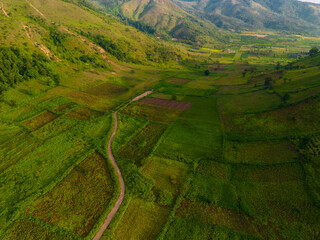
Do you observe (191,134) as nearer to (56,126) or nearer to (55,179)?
(55,179)

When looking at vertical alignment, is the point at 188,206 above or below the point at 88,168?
above

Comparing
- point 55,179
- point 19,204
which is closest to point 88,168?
point 55,179

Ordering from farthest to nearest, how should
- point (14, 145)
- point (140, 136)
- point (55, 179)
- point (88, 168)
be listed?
point (140, 136) → point (14, 145) → point (88, 168) → point (55, 179)

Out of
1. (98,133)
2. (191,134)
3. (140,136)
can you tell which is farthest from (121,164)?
(191,134)

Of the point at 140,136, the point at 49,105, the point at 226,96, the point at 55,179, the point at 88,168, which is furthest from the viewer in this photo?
the point at 226,96

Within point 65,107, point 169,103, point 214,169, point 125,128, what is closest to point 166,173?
point 214,169

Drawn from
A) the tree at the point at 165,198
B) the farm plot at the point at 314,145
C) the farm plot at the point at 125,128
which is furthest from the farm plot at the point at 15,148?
the farm plot at the point at 314,145

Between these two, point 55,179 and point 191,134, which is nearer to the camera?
point 55,179

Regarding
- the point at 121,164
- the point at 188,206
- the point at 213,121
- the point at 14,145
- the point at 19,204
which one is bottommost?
the point at 14,145
